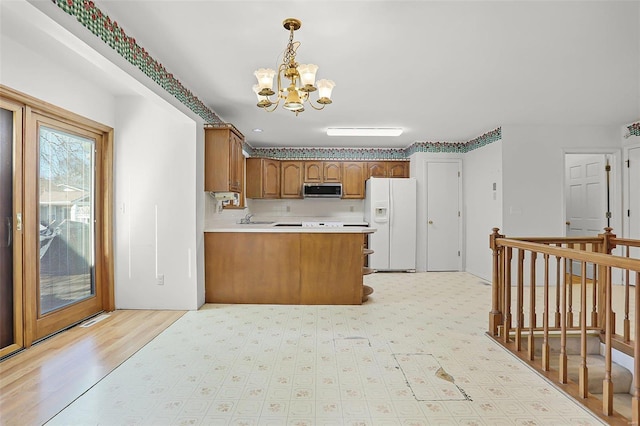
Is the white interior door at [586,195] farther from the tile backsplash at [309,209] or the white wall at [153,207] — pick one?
the white wall at [153,207]

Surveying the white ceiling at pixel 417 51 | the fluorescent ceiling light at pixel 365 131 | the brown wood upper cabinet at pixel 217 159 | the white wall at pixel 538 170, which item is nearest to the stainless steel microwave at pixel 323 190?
the fluorescent ceiling light at pixel 365 131

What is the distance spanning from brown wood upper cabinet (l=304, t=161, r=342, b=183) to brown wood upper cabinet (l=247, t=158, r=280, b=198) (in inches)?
25.6

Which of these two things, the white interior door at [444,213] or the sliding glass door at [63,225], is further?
the white interior door at [444,213]

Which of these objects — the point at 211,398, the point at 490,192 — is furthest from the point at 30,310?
the point at 490,192

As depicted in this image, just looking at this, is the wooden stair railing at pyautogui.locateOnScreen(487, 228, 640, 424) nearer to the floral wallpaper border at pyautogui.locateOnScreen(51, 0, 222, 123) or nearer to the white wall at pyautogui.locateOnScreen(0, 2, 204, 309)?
the white wall at pyautogui.locateOnScreen(0, 2, 204, 309)

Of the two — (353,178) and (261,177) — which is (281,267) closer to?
(261,177)

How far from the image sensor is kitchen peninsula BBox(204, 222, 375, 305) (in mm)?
3898

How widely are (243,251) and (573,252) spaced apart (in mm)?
3137

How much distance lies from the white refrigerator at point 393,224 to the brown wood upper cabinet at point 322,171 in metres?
0.79

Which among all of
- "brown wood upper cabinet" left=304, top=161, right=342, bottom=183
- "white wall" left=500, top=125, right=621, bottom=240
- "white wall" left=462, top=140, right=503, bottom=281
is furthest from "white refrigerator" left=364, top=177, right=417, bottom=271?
"white wall" left=500, top=125, right=621, bottom=240

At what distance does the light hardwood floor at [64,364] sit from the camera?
1856 millimetres

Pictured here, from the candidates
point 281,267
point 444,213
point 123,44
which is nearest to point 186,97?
point 123,44

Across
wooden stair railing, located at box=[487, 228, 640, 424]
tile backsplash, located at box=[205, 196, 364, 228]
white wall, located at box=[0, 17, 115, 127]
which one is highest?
white wall, located at box=[0, 17, 115, 127]

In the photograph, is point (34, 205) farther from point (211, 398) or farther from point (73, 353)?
point (211, 398)
